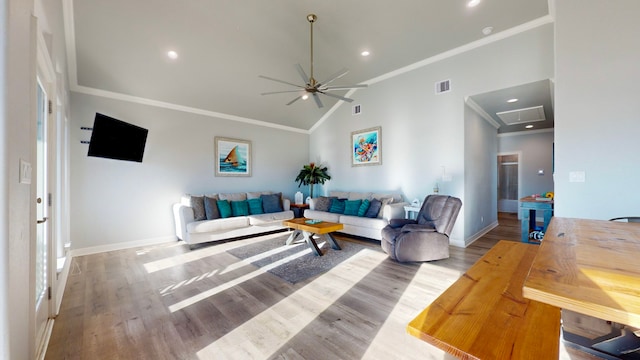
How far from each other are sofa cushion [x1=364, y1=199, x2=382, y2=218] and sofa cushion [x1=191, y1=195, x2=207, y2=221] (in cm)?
317

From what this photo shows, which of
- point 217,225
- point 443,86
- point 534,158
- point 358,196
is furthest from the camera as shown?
point 534,158

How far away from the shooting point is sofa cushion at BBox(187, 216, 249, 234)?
14.4ft

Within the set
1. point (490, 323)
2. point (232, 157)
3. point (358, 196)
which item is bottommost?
point (490, 323)

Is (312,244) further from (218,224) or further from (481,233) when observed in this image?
(481,233)

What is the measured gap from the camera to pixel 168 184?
494 centimetres

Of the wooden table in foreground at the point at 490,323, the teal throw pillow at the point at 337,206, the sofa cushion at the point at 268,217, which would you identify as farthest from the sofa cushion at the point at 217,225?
the wooden table in foreground at the point at 490,323

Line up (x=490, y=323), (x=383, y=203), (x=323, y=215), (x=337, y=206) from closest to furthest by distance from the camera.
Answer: (x=490, y=323)
(x=383, y=203)
(x=323, y=215)
(x=337, y=206)

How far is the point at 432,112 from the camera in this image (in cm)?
469

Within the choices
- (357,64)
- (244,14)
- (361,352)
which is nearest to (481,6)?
(357,64)

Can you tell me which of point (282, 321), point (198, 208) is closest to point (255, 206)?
point (198, 208)

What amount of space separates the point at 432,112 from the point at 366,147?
1.61m

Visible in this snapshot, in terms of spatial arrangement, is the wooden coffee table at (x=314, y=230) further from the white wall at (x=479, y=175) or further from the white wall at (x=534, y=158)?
the white wall at (x=534, y=158)

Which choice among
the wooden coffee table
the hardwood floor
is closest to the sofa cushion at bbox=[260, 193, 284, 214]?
the wooden coffee table

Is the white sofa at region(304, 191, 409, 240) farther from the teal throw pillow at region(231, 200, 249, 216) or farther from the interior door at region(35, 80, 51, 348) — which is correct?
the interior door at region(35, 80, 51, 348)
